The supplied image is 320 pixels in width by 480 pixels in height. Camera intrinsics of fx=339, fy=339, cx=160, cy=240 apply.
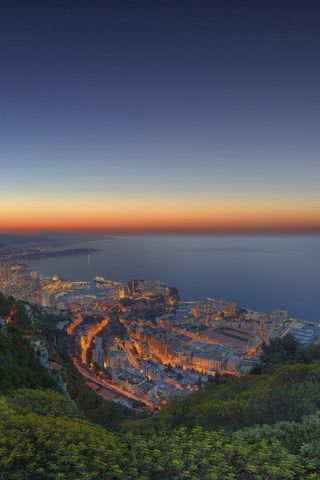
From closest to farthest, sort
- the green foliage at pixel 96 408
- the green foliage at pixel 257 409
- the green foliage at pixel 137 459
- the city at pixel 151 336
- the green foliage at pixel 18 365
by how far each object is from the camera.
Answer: the green foliage at pixel 137 459, the green foliage at pixel 257 409, the green foliage at pixel 18 365, the green foliage at pixel 96 408, the city at pixel 151 336

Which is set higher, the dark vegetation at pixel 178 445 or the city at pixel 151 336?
the dark vegetation at pixel 178 445

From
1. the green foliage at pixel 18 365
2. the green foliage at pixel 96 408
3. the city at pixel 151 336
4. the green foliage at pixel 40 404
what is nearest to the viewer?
the green foliage at pixel 40 404

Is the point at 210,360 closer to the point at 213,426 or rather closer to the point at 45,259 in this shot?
the point at 213,426

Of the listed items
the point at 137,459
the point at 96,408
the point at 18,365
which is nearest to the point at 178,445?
the point at 137,459

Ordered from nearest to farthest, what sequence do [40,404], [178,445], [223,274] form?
1. [178,445]
2. [40,404]
3. [223,274]

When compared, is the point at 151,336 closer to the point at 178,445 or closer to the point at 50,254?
the point at 178,445

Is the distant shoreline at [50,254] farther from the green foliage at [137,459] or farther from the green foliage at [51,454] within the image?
the green foliage at [137,459]

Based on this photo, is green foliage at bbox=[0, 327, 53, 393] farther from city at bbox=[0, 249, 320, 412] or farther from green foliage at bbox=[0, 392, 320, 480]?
city at bbox=[0, 249, 320, 412]

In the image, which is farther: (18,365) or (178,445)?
(18,365)

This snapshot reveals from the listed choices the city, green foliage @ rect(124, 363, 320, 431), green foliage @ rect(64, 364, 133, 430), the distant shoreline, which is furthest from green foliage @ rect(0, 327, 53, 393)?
the distant shoreline

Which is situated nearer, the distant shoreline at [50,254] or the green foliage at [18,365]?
the green foliage at [18,365]

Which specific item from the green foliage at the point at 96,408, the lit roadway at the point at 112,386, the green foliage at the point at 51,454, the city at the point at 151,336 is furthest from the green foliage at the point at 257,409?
the lit roadway at the point at 112,386
